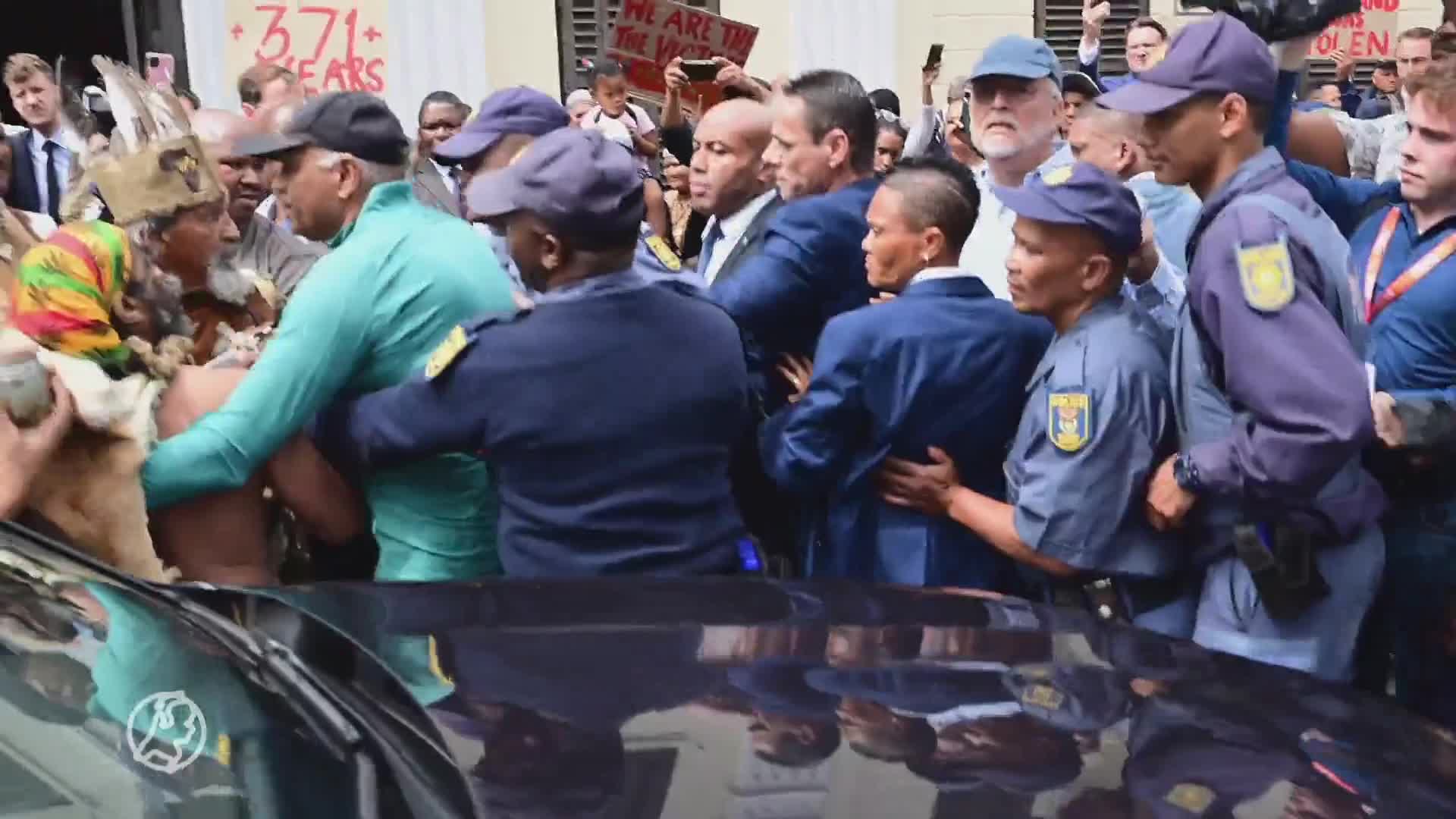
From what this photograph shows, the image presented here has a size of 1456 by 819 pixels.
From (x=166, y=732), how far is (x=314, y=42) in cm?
823

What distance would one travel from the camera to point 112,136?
359 centimetres

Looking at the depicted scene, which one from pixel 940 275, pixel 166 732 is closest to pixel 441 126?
pixel 940 275

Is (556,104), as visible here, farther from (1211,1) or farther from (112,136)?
(1211,1)

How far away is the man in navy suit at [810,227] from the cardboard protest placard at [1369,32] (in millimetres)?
4997

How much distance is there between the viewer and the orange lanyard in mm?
3127

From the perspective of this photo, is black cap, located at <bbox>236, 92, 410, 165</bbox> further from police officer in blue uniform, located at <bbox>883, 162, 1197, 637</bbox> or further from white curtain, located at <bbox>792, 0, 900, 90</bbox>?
white curtain, located at <bbox>792, 0, 900, 90</bbox>

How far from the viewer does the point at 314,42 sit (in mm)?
9219

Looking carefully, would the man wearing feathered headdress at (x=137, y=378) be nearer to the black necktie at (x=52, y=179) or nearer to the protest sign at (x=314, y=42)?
the black necktie at (x=52, y=179)

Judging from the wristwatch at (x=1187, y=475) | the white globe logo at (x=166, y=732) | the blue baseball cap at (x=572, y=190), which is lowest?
the wristwatch at (x=1187, y=475)

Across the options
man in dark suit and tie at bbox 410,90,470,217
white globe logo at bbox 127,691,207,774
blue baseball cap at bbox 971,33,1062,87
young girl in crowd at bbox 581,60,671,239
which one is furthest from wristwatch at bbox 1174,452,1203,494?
young girl in crowd at bbox 581,60,671,239

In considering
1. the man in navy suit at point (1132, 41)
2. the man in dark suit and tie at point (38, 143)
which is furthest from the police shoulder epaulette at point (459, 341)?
the man in dark suit and tie at point (38, 143)

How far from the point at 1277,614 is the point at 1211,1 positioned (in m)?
1.62

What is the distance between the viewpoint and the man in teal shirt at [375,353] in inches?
106

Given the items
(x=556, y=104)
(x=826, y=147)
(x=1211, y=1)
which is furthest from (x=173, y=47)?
(x=1211, y=1)
